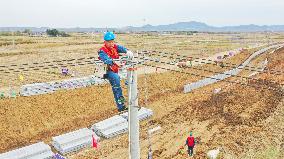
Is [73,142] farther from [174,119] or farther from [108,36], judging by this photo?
[108,36]

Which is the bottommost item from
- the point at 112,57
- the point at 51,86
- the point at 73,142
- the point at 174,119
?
the point at 73,142

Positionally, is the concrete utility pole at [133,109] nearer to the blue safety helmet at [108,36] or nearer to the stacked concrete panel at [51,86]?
the blue safety helmet at [108,36]

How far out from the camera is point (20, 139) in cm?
3503

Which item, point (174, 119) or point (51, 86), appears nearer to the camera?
point (174, 119)

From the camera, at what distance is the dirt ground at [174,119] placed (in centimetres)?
2798

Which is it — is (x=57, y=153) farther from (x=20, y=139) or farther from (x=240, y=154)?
(x=240, y=154)

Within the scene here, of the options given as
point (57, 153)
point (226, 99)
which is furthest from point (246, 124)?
point (57, 153)

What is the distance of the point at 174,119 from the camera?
124 ft

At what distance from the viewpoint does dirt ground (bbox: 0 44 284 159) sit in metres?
28.0

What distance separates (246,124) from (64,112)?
19.2 meters

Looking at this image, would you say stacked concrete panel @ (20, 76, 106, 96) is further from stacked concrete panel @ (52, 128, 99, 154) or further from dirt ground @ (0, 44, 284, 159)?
stacked concrete panel @ (52, 128, 99, 154)

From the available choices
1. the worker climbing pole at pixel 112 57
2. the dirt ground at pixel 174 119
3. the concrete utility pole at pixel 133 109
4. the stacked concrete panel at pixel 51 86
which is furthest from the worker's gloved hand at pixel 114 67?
the stacked concrete panel at pixel 51 86

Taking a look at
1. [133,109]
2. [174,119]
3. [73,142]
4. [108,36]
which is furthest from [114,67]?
[174,119]

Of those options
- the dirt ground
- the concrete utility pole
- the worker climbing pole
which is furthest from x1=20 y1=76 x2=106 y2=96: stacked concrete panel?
the concrete utility pole
